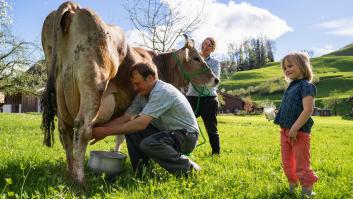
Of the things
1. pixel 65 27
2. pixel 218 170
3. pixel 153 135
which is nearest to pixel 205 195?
pixel 153 135

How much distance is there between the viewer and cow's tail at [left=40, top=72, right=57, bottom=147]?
5770mm

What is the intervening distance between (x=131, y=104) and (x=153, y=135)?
36.5 inches

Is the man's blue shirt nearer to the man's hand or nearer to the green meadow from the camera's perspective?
the man's hand

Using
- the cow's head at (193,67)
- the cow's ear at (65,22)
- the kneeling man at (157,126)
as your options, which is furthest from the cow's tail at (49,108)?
the cow's head at (193,67)

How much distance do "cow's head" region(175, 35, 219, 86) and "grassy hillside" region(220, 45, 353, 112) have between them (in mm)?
91734

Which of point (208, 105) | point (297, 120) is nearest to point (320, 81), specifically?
point (208, 105)

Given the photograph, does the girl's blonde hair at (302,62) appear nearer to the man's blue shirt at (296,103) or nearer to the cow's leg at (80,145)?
the man's blue shirt at (296,103)

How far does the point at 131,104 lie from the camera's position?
6648 mm

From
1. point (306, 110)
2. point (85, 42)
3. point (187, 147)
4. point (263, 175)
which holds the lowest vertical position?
point (263, 175)

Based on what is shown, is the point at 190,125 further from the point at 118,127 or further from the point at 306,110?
the point at 306,110

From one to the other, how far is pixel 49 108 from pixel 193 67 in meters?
4.53

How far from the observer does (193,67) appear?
32.1 ft

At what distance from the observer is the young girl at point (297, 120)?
198 inches

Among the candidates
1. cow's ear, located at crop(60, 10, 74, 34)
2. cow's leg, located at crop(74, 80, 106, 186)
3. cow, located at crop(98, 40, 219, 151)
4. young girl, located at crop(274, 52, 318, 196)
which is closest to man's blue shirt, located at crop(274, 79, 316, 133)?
young girl, located at crop(274, 52, 318, 196)
